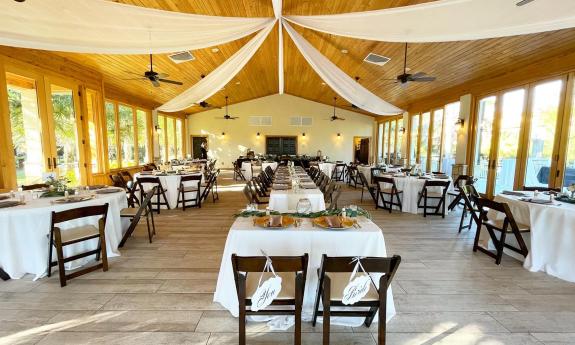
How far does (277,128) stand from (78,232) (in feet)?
43.1

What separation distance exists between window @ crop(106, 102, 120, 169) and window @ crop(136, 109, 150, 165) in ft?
4.88

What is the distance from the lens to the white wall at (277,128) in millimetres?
15422

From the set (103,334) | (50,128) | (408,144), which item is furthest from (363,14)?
(408,144)

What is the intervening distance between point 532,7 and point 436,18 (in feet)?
2.67

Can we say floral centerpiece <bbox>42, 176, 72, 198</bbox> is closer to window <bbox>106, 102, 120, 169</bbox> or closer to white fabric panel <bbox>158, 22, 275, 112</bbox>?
white fabric panel <bbox>158, 22, 275, 112</bbox>

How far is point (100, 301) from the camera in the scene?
2453 mm

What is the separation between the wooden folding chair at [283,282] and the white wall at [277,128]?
45.8 feet

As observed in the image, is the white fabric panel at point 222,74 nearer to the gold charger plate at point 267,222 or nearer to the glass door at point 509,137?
the gold charger plate at point 267,222

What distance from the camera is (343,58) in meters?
7.13

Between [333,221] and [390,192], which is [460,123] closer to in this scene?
Result: [390,192]

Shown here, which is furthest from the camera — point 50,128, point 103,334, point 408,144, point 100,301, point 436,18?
point 408,144

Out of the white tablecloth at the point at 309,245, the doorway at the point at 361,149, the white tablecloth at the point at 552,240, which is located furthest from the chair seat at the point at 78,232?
the doorway at the point at 361,149

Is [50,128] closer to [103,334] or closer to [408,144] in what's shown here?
[103,334]

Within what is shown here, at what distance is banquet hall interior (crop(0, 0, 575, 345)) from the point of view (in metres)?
2.09
